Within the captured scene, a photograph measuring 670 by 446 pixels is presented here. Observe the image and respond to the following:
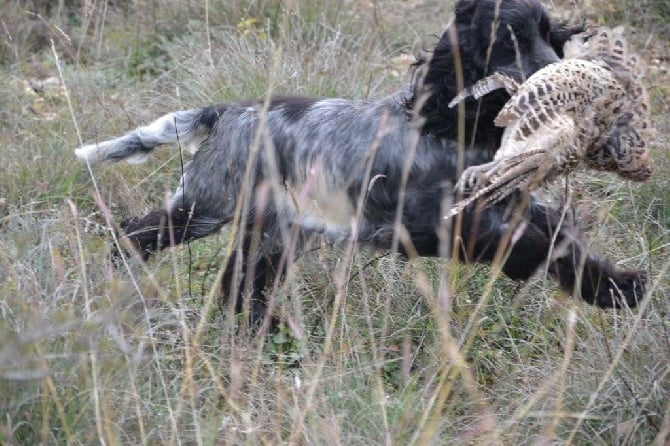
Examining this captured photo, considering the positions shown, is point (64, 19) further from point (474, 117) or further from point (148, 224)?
point (474, 117)

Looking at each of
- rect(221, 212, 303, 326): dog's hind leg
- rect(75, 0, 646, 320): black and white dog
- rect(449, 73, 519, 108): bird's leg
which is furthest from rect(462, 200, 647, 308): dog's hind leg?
rect(221, 212, 303, 326): dog's hind leg

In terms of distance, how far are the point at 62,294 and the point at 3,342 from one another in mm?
659

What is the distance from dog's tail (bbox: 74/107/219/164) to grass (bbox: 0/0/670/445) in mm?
314

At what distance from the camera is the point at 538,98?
11.0 ft

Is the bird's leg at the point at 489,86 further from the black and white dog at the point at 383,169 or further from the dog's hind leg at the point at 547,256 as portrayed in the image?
the dog's hind leg at the point at 547,256

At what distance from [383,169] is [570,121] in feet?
3.46

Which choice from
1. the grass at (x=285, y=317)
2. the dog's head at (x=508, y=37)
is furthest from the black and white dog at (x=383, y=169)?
the grass at (x=285, y=317)

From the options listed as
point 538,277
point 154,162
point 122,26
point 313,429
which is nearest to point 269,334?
point 538,277

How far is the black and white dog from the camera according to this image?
3.93 meters

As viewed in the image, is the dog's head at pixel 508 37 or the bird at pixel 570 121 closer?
the bird at pixel 570 121

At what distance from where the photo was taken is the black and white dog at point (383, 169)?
3.93m

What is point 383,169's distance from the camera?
429 centimetres

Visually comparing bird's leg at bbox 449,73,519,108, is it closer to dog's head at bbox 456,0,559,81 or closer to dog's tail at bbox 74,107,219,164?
dog's head at bbox 456,0,559,81

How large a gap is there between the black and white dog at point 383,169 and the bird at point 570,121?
18cm
